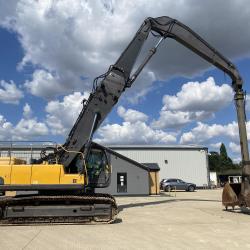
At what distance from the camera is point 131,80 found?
17453mm

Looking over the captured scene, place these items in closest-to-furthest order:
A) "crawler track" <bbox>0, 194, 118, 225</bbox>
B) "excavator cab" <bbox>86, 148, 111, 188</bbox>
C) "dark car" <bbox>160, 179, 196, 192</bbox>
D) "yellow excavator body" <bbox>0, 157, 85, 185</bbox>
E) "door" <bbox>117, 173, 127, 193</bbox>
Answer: "crawler track" <bbox>0, 194, 118, 225</bbox>
"yellow excavator body" <bbox>0, 157, 85, 185</bbox>
"excavator cab" <bbox>86, 148, 111, 188</bbox>
"door" <bbox>117, 173, 127, 193</bbox>
"dark car" <bbox>160, 179, 196, 192</bbox>

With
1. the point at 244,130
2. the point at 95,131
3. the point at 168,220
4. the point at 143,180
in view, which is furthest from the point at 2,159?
the point at 143,180

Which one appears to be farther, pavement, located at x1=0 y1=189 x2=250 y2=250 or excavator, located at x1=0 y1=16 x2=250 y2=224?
excavator, located at x1=0 y1=16 x2=250 y2=224

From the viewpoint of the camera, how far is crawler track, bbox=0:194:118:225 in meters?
14.4

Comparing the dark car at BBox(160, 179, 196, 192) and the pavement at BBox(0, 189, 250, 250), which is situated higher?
the dark car at BBox(160, 179, 196, 192)

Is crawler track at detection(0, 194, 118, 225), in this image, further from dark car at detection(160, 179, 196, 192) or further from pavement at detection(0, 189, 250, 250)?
dark car at detection(160, 179, 196, 192)

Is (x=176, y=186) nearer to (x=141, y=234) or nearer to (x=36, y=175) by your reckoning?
(x=36, y=175)

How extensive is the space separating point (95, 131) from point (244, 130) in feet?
23.3

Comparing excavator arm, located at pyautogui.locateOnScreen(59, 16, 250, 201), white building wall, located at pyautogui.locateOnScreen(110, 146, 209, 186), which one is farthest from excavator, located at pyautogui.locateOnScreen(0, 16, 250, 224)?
white building wall, located at pyautogui.locateOnScreen(110, 146, 209, 186)

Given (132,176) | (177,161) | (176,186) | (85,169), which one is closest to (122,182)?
(132,176)

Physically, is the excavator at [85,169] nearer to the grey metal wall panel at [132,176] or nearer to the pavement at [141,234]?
the pavement at [141,234]

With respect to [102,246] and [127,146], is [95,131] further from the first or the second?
[127,146]

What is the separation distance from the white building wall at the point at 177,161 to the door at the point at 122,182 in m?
15.9

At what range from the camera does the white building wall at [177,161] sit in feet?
179
